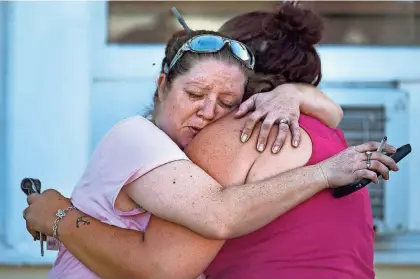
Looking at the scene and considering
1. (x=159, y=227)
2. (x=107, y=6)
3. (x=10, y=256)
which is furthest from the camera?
(x=107, y=6)

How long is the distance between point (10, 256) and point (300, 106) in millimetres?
1612

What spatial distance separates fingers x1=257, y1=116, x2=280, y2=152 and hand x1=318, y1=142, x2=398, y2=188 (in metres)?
0.14

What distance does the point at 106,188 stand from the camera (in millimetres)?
2090

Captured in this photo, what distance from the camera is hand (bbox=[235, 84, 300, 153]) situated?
2057 millimetres

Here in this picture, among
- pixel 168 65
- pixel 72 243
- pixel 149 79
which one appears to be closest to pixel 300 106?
pixel 168 65

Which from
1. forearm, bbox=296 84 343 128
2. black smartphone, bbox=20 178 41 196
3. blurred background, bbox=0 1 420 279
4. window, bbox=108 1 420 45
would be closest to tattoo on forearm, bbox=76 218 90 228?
black smartphone, bbox=20 178 41 196

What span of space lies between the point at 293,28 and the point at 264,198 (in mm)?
607

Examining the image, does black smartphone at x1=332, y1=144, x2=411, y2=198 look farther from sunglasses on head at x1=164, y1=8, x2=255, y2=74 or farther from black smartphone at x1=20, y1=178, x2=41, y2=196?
black smartphone at x1=20, y1=178, x2=41, y2=196

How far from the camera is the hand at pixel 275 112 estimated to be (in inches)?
81.0

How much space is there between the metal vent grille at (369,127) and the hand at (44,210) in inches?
65.2

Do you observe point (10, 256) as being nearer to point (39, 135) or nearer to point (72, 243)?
point (39, 135)

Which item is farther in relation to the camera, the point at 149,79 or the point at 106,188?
the point at 149,79

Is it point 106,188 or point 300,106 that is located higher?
point 300,106

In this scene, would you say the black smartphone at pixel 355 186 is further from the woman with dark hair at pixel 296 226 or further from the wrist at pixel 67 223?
the wrist at pixel 67 223
